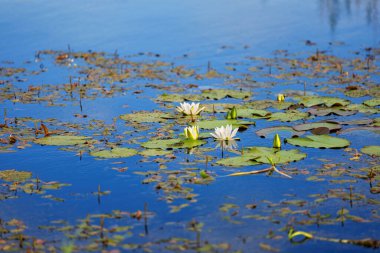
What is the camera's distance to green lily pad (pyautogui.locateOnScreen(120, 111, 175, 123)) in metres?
6.63

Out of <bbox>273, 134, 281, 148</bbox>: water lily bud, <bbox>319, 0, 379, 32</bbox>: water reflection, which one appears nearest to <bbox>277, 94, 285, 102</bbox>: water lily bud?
<bbox>273, 134, 281, 148</bbox>: water lily bud

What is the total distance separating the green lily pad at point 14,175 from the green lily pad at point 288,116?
2691mm

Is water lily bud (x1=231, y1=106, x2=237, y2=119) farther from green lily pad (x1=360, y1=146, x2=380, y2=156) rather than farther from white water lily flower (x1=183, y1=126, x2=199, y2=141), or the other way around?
green lily pad (x1=360, y1=146, x2=380, y2=156)

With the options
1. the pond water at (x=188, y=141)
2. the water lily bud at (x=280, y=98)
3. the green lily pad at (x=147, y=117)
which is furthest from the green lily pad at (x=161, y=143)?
the water lily bud at (x=280, y=98)

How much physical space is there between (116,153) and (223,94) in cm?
249

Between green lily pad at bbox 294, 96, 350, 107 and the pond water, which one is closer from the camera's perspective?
the pond water

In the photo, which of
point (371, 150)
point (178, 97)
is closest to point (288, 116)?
point (371, 150)

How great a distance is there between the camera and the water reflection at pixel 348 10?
12589mm

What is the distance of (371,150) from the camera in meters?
5.46

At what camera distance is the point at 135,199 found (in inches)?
179

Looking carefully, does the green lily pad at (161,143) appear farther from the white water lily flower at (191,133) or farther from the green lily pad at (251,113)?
the green lily pad at (251,113)

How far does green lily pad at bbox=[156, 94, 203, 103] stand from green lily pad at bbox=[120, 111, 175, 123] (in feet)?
2.37

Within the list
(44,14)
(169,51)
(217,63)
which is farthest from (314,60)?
(44,14)

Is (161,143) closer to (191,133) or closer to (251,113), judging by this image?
(191,133)
